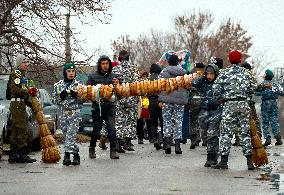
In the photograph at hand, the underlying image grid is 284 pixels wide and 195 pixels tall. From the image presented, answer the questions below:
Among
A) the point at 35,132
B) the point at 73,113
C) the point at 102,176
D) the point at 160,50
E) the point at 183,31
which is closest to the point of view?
the point at 102,176

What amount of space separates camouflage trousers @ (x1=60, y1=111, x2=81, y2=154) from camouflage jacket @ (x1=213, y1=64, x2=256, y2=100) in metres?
2.61

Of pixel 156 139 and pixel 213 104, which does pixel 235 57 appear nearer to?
pixel 213 104

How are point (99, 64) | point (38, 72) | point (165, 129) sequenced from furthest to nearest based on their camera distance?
point (38, 72) < point (165, 129) < point (99, 64)

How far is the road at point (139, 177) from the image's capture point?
11.0 meters

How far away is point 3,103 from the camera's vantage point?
19.0 meters

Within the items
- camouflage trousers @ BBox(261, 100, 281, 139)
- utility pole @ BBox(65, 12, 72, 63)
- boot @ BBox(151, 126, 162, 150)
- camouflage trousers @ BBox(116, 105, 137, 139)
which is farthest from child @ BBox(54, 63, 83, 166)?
utility pole @ BBox(65, 12, 72, 63)

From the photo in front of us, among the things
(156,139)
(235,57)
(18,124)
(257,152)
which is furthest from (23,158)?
(156,139)

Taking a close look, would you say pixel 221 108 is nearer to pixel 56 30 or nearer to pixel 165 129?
pixel 165 129

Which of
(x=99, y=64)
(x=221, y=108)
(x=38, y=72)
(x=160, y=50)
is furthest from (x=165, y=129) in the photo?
(x=160, y=50)

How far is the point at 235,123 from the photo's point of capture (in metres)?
14.5

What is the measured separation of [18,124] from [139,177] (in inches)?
159

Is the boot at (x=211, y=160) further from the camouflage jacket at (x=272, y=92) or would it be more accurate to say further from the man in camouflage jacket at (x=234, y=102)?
the camouflage jacket at (x=272, y=92)

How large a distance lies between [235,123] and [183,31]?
67.4m

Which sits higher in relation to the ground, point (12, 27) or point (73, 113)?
point (12, 27)
